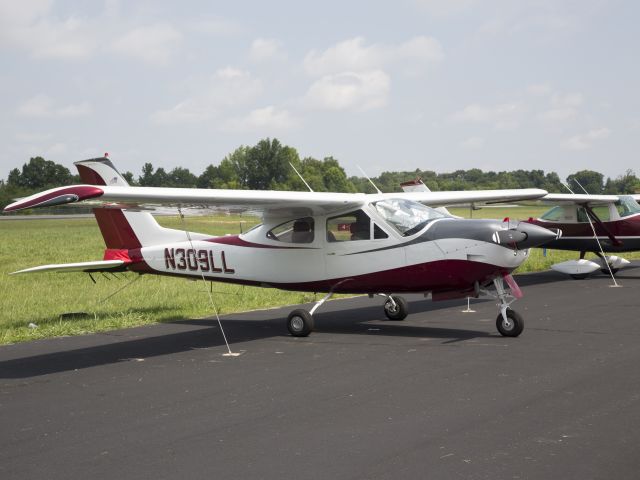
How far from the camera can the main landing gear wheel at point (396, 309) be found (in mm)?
12055

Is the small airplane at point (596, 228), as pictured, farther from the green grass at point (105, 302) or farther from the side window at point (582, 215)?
the green grass at point (105, 302)

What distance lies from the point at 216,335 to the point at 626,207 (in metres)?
12.9

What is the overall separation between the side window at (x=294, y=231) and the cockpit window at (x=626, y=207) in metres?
11.5

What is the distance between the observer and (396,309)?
39.6 feet

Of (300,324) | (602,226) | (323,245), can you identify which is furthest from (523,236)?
(602,226)

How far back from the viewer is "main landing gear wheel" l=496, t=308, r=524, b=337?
32.7ft

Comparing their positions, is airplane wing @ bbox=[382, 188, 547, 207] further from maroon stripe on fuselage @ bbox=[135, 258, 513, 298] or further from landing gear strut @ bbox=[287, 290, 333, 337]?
landing gear strut @ bbox=[287, 290, 333, 337]

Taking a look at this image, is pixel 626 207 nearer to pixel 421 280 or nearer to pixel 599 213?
pixel 599 213

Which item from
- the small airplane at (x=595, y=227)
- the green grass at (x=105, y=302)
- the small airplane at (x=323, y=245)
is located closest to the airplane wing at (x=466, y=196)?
the small airplane at (x=323, y=245)

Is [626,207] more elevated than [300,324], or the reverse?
[626,207]

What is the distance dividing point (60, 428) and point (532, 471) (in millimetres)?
3694

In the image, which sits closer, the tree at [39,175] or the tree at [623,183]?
the tree at [623,183]

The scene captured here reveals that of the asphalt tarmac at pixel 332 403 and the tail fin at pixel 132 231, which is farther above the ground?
the tail fin at pixel 132 231

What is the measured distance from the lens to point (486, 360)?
27.8 feet
